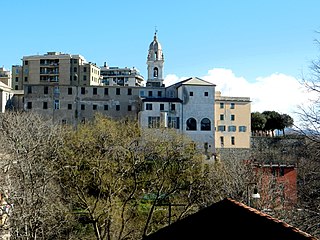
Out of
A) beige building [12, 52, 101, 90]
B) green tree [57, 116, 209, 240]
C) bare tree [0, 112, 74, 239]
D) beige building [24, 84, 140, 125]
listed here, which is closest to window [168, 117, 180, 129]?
beige building [24, 84, 140, 125]

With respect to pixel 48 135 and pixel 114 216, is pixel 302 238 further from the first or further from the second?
pixel 48 135

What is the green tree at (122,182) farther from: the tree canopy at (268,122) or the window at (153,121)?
the tree canopy at (268,122)

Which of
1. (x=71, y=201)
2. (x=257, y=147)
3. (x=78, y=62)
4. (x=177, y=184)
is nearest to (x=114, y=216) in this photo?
(x=71, y=201)

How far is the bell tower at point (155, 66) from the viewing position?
247 ft

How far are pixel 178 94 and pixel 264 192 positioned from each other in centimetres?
3750

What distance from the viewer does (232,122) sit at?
7112 cm

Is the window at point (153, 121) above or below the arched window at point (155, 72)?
below

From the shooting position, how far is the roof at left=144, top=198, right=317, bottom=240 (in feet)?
30.6

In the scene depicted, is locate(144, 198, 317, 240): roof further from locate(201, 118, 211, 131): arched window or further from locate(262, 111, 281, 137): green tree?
locate(262, 111, 281, 137): green tree

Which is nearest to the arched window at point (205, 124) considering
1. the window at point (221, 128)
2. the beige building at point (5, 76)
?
the window at point (221, 128)

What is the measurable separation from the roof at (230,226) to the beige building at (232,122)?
5847 cm

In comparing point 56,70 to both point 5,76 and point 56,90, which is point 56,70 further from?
point 56,90

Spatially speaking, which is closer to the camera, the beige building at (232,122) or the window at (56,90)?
the window at (56,90)

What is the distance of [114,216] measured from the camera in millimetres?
26672
